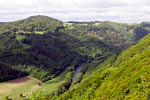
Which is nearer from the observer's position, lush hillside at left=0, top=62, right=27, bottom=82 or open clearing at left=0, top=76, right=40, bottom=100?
open clearing at left=0, top=76, right=40, bottom=100

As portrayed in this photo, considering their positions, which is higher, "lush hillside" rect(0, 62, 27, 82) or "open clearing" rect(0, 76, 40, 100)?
"lush hillside" rect(0, 62, 27, 82)

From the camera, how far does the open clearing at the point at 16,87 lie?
147887 mm

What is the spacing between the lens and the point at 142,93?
40969 millimetres

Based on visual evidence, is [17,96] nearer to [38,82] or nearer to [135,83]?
[38,82]

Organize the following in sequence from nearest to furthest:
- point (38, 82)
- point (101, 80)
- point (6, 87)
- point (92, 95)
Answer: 1. point (92, 95)
2. point (101, 80)
3. point (6, 87)
4. point (38, 82)

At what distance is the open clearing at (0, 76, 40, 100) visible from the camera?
148 metres

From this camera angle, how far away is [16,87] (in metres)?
167

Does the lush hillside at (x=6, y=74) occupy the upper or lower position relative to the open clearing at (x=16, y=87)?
upper

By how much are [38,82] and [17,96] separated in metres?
48.1

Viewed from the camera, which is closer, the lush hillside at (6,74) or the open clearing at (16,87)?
the open clearing at (16,87)

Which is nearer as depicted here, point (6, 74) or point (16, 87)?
point (16, 87)

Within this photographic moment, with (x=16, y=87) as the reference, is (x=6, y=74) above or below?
above

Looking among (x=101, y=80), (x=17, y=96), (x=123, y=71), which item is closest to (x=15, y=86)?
(x=17, y=96)

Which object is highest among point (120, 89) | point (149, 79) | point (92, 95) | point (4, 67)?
point (149, 79)
